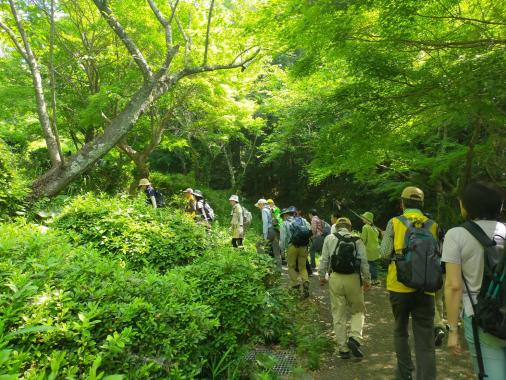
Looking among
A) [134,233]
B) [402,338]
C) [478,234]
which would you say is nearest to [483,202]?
[478,234]

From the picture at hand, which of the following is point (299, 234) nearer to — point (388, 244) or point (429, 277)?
point (388, 244)

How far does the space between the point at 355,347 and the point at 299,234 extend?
2304mm

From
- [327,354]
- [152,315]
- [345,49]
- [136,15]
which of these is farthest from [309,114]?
[136,15]

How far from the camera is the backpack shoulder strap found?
7.23ft

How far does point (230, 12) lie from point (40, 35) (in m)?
5.05

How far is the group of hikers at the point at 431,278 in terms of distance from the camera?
2.11m

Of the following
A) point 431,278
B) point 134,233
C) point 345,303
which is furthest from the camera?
point 134,233

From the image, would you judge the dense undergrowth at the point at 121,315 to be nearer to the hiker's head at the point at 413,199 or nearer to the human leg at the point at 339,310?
the human leg at the point at 339,310

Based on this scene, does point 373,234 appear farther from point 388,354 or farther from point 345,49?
point 345,49

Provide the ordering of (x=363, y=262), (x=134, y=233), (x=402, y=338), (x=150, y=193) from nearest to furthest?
1. (x=402, y=338)
2. (x=363, y=262)
3. (x=134, y=233)
4. (x=150, y=193)

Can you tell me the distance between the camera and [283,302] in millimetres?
4309

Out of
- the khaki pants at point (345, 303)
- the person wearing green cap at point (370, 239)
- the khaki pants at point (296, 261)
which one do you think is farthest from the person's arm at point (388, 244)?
the person wearing green cap at point (370, 239)

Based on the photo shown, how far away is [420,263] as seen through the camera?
3133mm

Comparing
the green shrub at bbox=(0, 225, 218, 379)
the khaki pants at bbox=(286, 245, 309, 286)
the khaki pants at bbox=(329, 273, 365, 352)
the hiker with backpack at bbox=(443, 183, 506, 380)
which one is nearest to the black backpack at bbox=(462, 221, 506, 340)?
the hiker with backpack at bbox=(443, 183, 506, 380)
